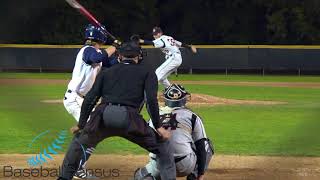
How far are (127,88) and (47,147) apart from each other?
4.02m

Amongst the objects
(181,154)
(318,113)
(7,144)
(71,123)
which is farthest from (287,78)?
(181,154)

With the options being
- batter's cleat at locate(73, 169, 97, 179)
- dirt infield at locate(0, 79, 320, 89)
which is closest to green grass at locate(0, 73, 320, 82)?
dirt infield at locate(0, 79, 320, 89)

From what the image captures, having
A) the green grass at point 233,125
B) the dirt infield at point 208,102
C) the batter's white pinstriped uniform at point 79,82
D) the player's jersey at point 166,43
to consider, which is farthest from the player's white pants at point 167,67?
the batter's white pinstriped uniform at point 79,82

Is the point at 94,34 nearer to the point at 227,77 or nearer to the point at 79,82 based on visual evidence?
the point at 79,82

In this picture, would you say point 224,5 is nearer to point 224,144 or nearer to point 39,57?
point 224,144

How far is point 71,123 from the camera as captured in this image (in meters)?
11.6

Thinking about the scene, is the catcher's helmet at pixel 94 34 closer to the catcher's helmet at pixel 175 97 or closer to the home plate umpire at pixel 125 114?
the home plate umpire at pixel 125 114

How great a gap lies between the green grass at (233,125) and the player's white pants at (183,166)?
3.20 m

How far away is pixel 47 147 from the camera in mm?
8836

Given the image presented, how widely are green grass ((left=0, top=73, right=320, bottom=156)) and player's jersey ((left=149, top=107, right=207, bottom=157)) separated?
3.32 m

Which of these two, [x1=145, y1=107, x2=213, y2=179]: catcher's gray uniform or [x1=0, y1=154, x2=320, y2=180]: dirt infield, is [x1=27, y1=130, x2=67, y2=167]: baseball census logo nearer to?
[x1=0, y1=154, x2=320, y2=180]: dirt infield

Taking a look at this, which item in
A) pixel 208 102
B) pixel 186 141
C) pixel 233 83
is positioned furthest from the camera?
pixel 233 83

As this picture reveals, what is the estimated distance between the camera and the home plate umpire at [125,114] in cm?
499

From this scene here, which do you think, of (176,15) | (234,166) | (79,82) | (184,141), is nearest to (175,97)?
(184,141)
